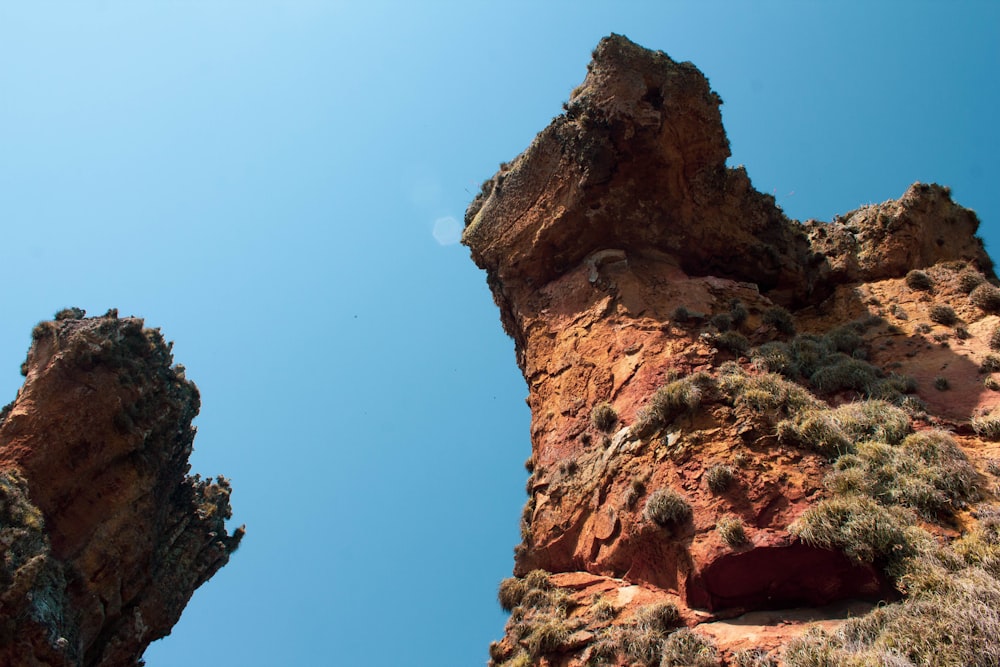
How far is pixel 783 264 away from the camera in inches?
871

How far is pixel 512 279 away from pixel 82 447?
17.0m

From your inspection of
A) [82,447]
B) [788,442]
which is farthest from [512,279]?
[82,447]

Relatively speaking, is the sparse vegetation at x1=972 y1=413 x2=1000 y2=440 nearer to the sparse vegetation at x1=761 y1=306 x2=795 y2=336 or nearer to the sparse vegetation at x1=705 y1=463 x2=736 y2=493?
the sparse vegetation at x1=705 y1=463 x2=736 y2=493

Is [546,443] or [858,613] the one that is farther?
[546,443]

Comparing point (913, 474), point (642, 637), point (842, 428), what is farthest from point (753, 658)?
point (842, 428)

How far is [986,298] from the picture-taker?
17859mm

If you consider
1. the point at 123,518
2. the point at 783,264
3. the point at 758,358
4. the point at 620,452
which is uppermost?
the point at 783,264

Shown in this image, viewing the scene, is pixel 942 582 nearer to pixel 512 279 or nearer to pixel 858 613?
pixel 858 613

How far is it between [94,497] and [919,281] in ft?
97.9

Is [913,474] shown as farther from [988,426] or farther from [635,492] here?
[635,492]

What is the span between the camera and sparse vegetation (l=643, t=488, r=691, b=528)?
11.1m

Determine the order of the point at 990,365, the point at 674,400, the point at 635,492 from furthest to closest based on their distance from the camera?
the point at 990,365 → the point at 674,400 → the point at 635,492

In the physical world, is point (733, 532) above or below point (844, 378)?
below

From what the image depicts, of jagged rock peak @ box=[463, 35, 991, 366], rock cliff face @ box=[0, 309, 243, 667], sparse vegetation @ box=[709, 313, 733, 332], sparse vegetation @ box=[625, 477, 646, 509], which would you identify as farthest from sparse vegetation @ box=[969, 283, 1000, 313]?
rock cliff face @ box=[0, 309, 243, 667]
